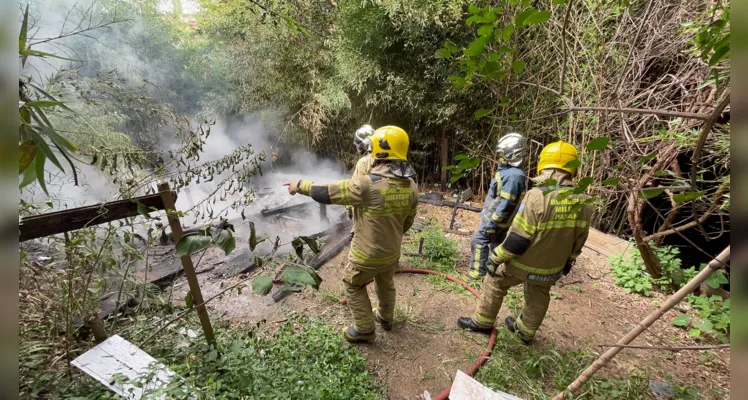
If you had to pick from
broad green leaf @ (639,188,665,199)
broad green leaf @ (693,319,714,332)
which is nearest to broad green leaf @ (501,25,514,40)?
broad green leaf @ (639,188,665,199)

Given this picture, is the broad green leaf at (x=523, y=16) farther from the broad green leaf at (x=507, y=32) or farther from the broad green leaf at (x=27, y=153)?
the broad green leaf at (x=27, y=153)

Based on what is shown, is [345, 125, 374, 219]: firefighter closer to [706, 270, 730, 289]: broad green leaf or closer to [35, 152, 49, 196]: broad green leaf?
[35, 152, 49, 196]: broad green leaf

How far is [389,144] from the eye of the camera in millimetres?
2824

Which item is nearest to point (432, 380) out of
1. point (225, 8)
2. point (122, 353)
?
point (122, 353)

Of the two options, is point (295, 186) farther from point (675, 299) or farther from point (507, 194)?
point (675, 299)

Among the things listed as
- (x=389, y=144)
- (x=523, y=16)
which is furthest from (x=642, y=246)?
(x=523, y=16)

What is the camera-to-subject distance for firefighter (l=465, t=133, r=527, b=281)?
11.5 ft

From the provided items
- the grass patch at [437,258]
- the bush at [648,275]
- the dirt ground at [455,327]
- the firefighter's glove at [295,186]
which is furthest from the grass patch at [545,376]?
the firefighter's glove at [295,186]

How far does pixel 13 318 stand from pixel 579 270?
557cm

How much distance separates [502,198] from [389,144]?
160 cm

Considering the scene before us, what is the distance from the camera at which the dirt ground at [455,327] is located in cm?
287

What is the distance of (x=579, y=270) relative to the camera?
458 centimetres

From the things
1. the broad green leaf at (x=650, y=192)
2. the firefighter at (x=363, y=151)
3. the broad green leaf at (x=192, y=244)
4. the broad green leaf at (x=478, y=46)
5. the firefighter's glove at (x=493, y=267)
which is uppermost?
the broad green leaf at (x=478, y=46)

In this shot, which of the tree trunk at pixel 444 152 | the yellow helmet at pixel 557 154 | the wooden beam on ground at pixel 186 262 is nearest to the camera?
the wooden beam on ground at pixel 186 262
